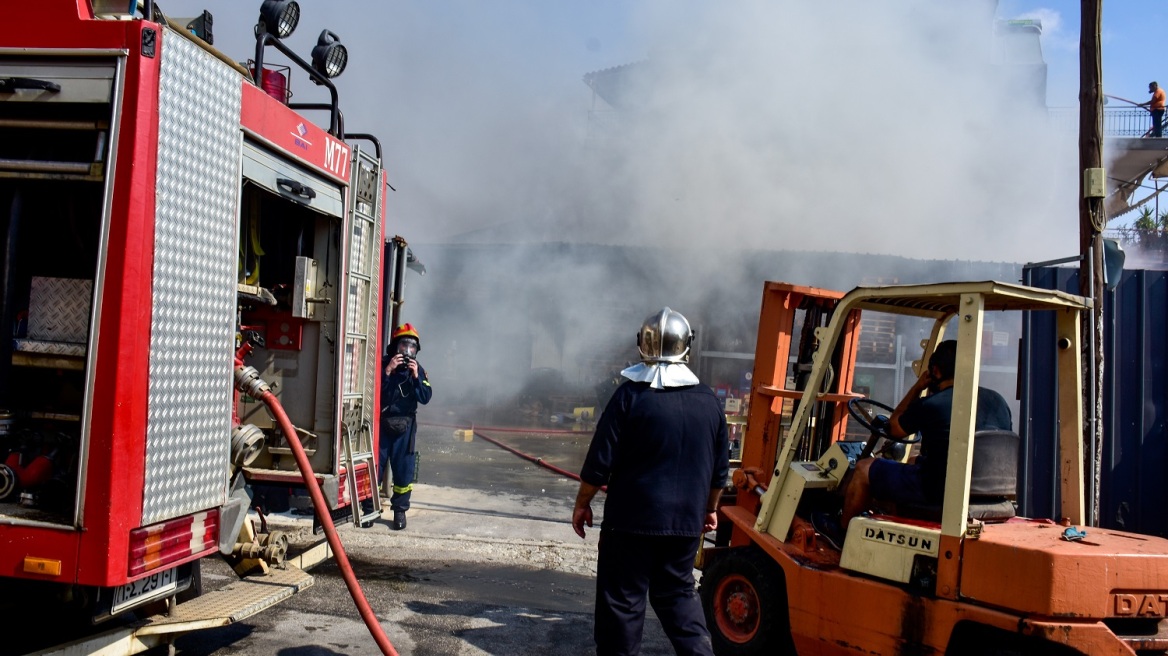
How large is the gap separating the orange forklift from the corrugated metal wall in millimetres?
2212

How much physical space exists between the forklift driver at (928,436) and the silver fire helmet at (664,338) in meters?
1.10

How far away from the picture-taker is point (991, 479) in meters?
3.52

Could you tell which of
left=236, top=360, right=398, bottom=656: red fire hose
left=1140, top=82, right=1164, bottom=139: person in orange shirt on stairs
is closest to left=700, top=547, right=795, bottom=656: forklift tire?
left=236, top=360, right=398, bottom=656: red fire hose

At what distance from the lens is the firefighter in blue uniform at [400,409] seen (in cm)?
672

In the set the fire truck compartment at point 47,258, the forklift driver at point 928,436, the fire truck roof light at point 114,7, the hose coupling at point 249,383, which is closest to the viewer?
the fire truck compartment at point 47,258

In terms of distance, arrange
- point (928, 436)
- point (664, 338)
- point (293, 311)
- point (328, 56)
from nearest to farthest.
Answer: point (664, 338), point (928, 436), point (293, 311), point (328, 56)

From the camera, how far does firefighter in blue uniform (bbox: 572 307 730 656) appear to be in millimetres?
3262

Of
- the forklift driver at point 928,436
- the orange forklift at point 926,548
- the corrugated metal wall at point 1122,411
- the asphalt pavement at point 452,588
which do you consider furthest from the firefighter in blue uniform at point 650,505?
the corrugated metal wall at point 1122,411

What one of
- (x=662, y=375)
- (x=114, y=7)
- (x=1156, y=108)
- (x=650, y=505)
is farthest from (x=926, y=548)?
(x=1156, y=108)

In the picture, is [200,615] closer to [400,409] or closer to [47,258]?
[47,258]

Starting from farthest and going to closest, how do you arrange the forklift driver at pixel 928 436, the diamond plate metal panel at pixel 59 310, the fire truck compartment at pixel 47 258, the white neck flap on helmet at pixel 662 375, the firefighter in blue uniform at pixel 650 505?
the forklift driver at pixel 928 436 → the white neck flap on helmet at pixel 662 375 → the firefighter in blue uniform at pixel 650 505 → the diamond plate metal panel at pixel 59 310 → the fire truck compartment at pixel 47 258

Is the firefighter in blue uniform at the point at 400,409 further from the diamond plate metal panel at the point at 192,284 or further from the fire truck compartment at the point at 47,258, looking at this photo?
the diamond plate metal panel at the point at 192,284

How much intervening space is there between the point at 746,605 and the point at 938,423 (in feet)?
4.43

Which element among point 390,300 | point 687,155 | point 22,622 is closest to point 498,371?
point 687,155
